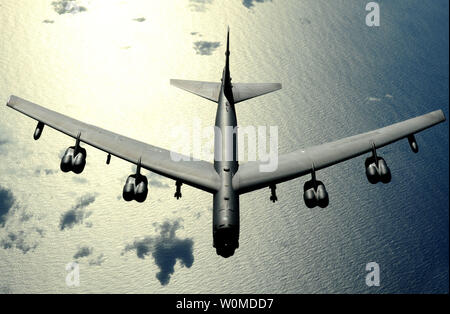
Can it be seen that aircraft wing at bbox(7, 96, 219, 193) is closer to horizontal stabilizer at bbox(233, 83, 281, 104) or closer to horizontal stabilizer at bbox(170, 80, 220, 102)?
horizontal stabilizer at bbox(170, 80, 220, 102)

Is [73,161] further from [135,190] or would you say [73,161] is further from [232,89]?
[232,89]

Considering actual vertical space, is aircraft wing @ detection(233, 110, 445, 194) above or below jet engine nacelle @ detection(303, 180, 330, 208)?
above

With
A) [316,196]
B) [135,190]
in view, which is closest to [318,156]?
[316,196]

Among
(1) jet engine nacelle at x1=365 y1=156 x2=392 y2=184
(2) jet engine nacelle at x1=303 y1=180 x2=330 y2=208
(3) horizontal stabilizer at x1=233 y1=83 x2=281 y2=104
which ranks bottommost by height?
(2) jet engine nacelle at x1=303 y1=180 x2=330 y2=208

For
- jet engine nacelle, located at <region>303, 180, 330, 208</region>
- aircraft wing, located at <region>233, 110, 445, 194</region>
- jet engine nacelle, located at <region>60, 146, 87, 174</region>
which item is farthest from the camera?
jet engine nacelle, located at <region>60, 146, 87, 174</region>

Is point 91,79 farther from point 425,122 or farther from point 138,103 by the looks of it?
point 425,122

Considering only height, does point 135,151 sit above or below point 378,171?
above

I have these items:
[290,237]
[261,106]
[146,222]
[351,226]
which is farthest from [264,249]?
[261,106]

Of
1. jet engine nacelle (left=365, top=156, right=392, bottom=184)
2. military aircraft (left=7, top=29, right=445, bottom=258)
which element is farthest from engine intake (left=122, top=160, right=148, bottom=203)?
jet engine nacelle (left=365, top=156, right=392, bottom=184)
